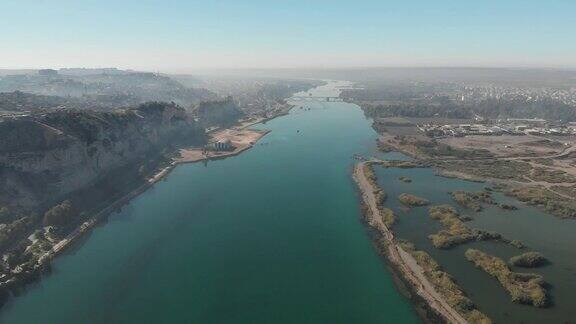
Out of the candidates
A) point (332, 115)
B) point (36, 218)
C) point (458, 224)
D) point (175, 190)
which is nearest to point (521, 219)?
point (458, 224)

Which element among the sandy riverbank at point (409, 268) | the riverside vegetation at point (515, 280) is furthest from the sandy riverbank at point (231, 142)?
the riverside vegetation at point (515, 280)

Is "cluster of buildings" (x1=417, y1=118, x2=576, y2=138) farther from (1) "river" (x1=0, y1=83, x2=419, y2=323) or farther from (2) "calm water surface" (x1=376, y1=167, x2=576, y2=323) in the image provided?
(1) "river" (x1=0, y1=83, x2=419, y2=323)

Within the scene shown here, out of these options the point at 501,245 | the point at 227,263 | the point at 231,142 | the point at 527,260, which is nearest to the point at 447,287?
the point at 527,260

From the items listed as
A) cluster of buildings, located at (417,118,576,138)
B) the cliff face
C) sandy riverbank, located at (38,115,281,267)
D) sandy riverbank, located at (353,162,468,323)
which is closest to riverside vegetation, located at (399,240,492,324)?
sandy riverbank, located at (353,162,468,323)

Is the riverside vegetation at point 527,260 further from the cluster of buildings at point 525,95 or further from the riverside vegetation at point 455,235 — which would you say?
the cluster of buildings at point 525,95

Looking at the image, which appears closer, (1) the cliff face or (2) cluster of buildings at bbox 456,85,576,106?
(1) the cliff face

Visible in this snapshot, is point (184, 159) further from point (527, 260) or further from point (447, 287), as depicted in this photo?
point (527, 260)

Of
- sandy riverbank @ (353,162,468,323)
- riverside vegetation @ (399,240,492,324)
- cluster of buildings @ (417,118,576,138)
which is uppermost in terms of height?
cluster of buildings @ (417,118,576,138)
